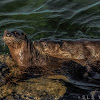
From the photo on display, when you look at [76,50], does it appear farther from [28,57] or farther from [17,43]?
[17,43]

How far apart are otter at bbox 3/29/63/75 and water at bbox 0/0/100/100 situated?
109 cm

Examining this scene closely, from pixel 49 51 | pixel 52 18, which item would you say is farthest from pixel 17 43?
pixel 52 18

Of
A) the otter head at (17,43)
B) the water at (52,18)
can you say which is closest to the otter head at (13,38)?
the otter head at (17,43)

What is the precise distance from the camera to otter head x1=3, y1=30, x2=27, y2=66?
478cm

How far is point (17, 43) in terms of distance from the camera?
16.2 ft

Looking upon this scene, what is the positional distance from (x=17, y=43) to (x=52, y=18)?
3013mm

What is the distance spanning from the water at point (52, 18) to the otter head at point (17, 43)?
1.07 m

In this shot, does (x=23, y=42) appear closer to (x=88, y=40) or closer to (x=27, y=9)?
(x=88, y=40)

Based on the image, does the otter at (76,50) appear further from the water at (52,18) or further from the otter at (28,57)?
the water at (52,18)

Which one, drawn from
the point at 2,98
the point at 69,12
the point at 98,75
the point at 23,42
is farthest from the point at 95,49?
the point at 69,12

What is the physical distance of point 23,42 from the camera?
505 centimetres

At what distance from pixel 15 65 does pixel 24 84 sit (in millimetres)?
818

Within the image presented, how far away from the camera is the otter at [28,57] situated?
16.2ft

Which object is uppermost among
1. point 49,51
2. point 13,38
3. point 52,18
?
point 52,18
